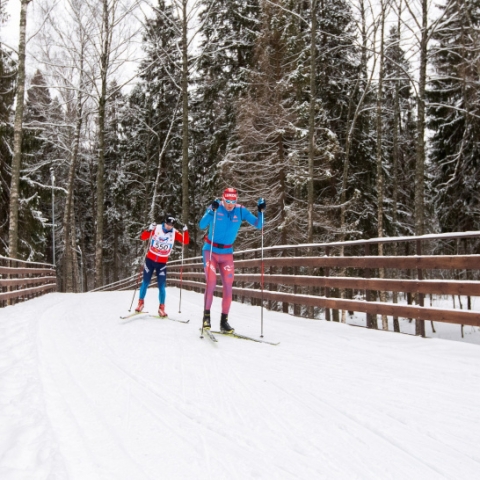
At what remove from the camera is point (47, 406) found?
3170mm

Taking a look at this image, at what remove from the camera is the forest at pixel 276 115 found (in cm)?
1499

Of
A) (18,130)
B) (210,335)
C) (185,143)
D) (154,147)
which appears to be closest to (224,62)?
(185,143)

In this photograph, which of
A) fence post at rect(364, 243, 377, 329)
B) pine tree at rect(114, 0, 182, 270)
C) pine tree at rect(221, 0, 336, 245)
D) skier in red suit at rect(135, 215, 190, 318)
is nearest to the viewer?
fence post at rect(364, 243, 377, 329)

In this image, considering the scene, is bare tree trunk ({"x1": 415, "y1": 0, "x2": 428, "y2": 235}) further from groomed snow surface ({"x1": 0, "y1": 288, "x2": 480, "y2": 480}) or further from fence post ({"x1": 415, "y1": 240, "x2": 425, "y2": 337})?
groomed snow surface ({"x1": 0, "y1": 288, "x2": 480, "y2": 480})

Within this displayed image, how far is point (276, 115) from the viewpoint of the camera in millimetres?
17156

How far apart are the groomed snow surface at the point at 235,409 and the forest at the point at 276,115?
9.56 m

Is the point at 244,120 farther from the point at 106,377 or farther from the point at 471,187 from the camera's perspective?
the point at 106,377

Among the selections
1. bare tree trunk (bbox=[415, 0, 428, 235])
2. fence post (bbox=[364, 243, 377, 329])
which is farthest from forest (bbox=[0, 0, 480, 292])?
fence post (bbox=[364, 243, 377, 329])

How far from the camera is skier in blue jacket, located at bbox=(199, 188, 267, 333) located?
664cm

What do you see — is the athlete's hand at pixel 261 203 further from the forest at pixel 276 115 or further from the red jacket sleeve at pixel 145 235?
the forest at pixel 276 115

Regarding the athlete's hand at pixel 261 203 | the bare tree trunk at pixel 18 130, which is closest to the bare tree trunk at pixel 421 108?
the athlete's hand at pixel 261 203

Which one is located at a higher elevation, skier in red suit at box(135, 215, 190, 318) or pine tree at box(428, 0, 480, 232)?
pine tree at box(428, 0, 480, 232)

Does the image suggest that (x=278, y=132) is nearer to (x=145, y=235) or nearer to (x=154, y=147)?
(x=145, y=235)

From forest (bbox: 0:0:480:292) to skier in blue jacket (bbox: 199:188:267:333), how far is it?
7862 millimetres
